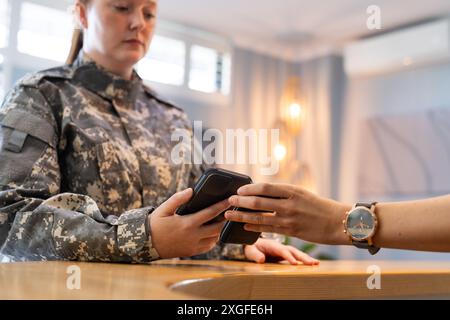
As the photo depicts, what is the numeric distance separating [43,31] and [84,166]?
2.59m

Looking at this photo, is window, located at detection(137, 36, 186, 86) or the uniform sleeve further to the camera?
window, located at detection(137, 36, 186, 86)

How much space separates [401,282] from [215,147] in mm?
3407

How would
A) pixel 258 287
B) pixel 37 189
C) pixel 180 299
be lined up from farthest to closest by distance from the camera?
pixel 37 189 < pixel 258 287 < pixel 180 299

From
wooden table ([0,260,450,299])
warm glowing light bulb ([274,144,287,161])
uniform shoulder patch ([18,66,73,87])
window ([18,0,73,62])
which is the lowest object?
wooden table ([0,260,450,299])

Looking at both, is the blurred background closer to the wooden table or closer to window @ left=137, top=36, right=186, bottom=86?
window @ left=137, top=36, right=186, bottom=86

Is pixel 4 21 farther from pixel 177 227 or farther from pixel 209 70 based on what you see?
pixel 177 227

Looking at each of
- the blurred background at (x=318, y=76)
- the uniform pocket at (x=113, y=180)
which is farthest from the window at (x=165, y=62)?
the uniform pocket at (x=113, y=180)

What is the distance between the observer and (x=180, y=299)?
0.54 m

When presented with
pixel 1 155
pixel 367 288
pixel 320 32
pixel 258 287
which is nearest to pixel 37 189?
pixel 1 155

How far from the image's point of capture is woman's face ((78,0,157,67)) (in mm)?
1409

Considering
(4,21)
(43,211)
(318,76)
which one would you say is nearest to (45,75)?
(43,211)

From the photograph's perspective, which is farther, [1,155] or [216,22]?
[216,22]

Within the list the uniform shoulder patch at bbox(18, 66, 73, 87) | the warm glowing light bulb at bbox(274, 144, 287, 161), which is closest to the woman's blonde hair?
the uniform shoulder patch at bbox(18, 66, 73, 87)

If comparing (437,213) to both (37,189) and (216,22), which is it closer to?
(37,189)
